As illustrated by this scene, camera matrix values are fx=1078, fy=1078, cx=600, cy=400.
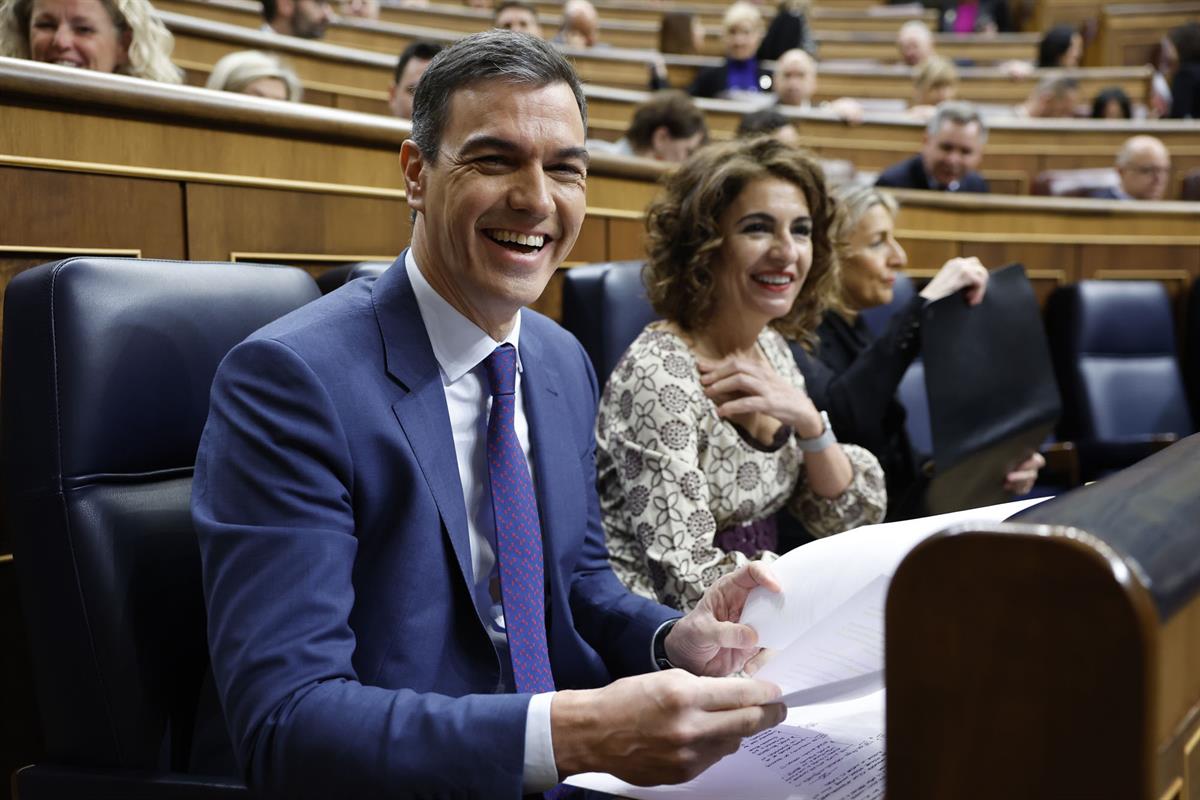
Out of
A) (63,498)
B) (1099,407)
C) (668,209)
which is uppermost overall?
(668,209)

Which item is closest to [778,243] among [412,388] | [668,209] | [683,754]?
[668,209]

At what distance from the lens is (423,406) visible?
556 mm

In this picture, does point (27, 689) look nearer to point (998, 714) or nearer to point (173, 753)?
point (173, 753)

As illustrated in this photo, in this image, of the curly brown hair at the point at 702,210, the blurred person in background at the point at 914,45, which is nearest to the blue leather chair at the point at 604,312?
the curly brown hair at the point at 702,210

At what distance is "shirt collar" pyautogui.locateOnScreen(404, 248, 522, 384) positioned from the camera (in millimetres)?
586

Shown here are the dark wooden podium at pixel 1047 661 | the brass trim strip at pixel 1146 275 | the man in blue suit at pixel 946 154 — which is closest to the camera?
the dark wooden podium at pixel 1047 661

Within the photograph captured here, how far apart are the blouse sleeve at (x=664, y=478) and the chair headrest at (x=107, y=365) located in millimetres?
350

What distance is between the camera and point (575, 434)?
27.0 inches

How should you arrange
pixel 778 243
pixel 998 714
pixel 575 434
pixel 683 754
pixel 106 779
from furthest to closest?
pixel 778 243
pixel 575 434
pixel 106 779
pixel 683 754
pixel 998 714

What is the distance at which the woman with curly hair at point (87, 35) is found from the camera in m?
1.14

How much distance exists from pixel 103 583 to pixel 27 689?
0.93 ft

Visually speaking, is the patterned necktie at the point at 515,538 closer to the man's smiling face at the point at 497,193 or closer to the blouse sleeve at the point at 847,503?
the man's smiling face at the point at 497,193

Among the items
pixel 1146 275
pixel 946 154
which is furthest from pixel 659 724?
pixel 946 154

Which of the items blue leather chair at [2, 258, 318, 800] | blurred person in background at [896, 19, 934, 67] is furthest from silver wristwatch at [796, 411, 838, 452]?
blurred person in background at [896, 19, 934, 67]
